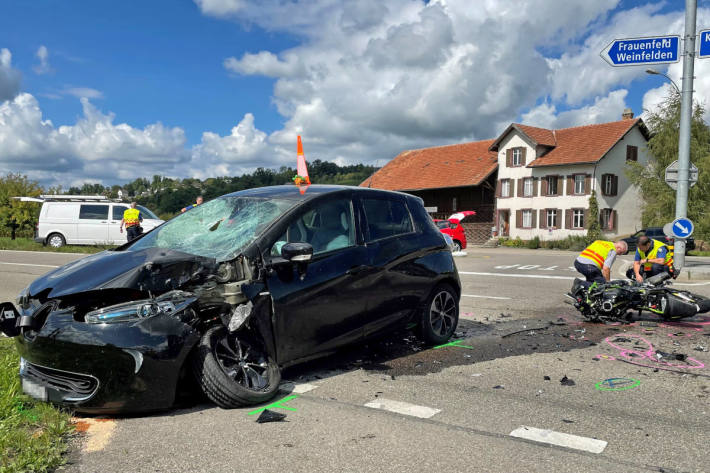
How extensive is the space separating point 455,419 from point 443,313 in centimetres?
252

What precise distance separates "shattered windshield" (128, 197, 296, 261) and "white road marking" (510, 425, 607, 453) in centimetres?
245

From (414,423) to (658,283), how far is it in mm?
5480

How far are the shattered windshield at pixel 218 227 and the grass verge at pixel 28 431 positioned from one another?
144 centimetres

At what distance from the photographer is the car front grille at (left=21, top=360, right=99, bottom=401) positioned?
157 inches

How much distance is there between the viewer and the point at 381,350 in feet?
20.7

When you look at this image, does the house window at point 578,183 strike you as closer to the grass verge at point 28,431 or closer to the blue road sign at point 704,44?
the blue road sign at point 704,44

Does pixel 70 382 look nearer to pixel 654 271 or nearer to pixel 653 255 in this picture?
pixel 654 271

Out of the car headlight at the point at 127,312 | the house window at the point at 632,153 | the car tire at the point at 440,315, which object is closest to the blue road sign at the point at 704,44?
the car tire at the point at 440,315

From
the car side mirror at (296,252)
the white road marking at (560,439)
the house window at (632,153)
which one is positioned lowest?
the white road marking at (560,439)

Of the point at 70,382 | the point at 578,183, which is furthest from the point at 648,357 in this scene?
the point at 578,183

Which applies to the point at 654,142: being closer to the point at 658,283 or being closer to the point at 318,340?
the point at 658,283

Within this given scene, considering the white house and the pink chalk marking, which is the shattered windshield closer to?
the pink chalk marking

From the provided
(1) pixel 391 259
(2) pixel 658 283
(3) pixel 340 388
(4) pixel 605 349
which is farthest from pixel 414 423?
(2) pixel 658 283

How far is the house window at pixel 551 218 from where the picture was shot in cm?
4762
